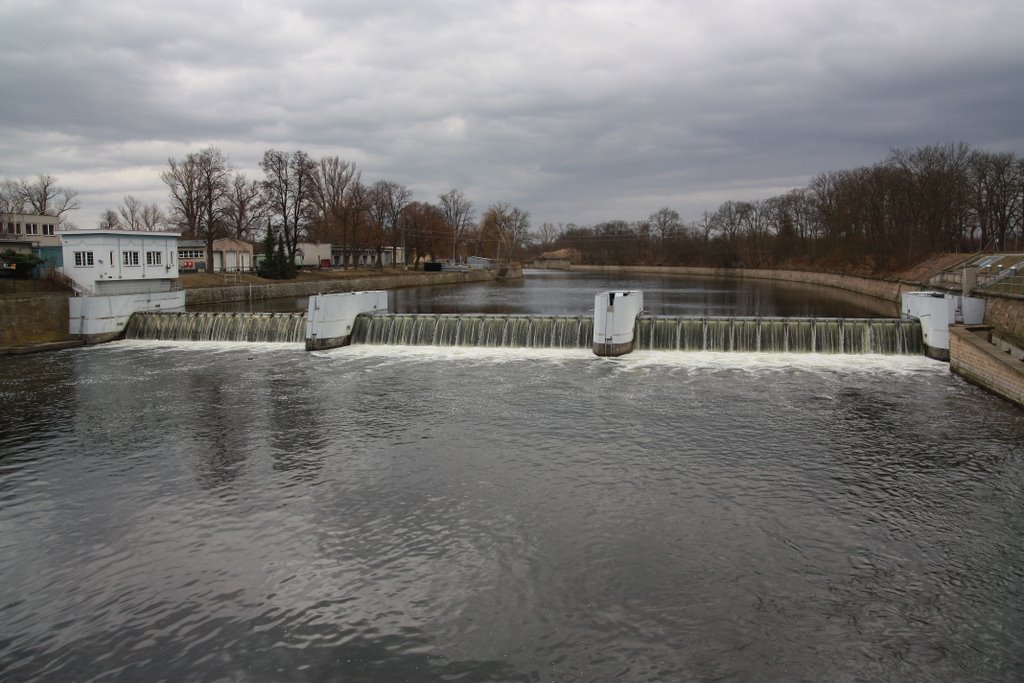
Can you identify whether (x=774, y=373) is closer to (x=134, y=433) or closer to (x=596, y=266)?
(x=134, y=433)

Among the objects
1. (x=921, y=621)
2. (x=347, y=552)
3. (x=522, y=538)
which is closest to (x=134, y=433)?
(x=347, y=552)

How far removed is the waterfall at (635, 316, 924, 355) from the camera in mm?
27062

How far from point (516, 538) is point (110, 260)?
111ft

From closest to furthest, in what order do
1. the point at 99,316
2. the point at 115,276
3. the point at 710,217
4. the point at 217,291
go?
the point at 99,316 < the point at 115,276 < the point at 217,291 < the point at 710,217

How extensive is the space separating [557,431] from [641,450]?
234 cm

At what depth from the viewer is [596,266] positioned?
495ft

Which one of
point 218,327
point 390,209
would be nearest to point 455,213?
point 390,209

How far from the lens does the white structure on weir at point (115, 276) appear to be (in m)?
33.3

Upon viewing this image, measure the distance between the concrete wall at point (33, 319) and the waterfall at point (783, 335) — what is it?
26.1m

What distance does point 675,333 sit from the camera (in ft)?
94.9

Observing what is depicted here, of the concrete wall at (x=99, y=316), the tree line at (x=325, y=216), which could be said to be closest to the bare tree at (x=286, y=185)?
the tree line at (x=325, y=216)

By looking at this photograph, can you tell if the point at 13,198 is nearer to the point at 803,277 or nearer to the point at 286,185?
the point at 286,185

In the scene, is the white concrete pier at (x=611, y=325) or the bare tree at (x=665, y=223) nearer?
the white concrete pier at (x=611, y=325)

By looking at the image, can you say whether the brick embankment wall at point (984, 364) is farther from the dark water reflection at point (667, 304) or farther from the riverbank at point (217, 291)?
the riverbank at point (217, 291)
